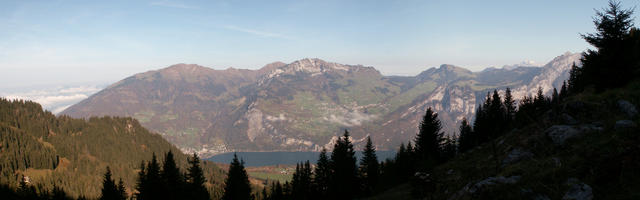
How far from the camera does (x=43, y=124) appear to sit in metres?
176

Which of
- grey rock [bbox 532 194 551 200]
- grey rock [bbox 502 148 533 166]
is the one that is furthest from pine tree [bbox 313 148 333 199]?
grey rock [bbox 532 194 551 200]

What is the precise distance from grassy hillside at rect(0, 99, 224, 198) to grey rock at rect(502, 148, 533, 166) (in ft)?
495

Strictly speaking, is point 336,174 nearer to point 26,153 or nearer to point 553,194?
point 553,194

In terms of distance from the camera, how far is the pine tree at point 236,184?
7138 centimetres

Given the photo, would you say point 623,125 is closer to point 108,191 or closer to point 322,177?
point 322,177

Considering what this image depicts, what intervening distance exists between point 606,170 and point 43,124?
234084 millimetres

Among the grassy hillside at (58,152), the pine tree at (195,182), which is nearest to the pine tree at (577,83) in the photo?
the pine tree at (195,182)

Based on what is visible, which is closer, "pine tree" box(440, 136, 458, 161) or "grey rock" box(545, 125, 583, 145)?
"grey rock" box(545, 125, 583, 145)

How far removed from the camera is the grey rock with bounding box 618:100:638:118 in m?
16.1

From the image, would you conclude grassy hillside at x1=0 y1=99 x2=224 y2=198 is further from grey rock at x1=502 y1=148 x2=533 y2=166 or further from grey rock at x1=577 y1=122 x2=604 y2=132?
grey rock at x1=577 y1=122 x2=604 y2=132

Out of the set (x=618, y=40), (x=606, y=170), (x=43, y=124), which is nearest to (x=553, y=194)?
(x=606, y=170)

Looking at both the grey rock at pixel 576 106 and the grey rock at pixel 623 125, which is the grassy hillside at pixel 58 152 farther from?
the grey rock at pixel 623 125

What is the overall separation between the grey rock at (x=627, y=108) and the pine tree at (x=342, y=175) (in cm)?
4091

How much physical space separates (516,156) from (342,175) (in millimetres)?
39522
